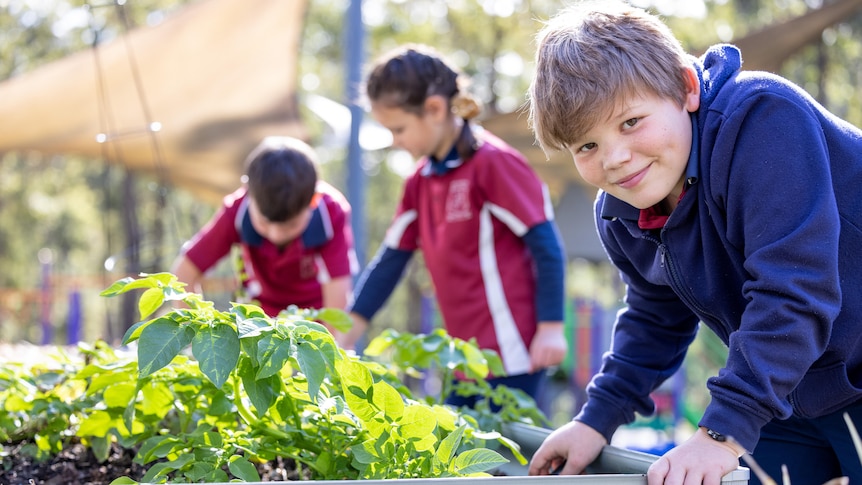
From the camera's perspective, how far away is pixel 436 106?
2.68 m

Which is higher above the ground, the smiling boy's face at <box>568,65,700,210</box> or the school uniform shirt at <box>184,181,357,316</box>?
the smiling boy's face at <box>568,65,700,210</box>

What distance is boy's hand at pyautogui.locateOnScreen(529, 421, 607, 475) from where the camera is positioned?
139 centimetres

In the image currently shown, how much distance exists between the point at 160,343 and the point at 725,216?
750 mm

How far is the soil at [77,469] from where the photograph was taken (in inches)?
58.1

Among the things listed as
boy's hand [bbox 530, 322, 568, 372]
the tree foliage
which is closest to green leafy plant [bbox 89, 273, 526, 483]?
boy's hand [bbox 530, 322, 568, 372]

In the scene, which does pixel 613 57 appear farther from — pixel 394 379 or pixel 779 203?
pixel 394 379

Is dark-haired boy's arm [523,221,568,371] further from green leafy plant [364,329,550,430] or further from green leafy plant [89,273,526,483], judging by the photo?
green leafy plant [89,273,526,483]

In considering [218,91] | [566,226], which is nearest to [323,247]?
[218,91]

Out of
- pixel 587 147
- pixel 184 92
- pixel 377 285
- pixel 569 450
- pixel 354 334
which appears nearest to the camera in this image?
pixel 587 147

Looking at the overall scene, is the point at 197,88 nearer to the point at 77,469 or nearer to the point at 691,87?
the point at 77,469

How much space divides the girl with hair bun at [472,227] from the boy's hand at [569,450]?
1.03 m

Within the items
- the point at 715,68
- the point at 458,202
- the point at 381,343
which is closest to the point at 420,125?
the point at 458,202

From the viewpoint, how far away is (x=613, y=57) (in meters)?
1.25

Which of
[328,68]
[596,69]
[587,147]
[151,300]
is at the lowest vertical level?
[328,68]
